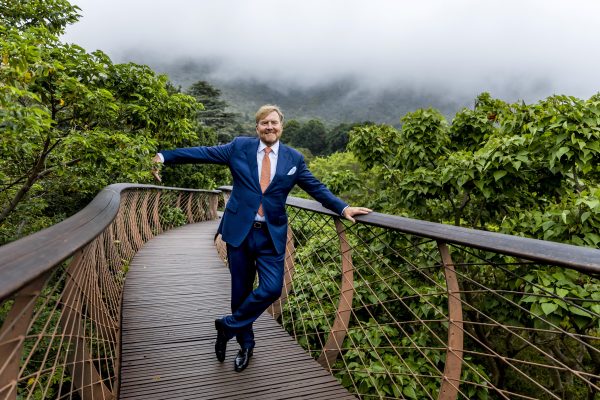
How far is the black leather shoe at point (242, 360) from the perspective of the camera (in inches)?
94.8

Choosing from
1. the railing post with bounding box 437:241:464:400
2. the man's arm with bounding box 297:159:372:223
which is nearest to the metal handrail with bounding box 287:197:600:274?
the railing post with bounding box 437:241:464:400

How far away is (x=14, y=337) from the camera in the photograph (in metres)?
0.89

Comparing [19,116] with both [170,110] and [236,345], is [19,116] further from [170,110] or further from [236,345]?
[170,110]

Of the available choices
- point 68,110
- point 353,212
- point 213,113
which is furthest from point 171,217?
point 213,113

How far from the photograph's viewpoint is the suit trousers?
2.27 m

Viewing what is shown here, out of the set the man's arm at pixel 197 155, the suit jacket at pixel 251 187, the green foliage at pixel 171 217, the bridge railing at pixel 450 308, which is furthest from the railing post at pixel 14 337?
the green foliage at pixel 171 217

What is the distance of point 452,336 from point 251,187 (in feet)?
4.33

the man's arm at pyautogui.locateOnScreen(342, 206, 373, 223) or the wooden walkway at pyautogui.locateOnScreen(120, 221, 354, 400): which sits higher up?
the man's arm at pyautogui.locateOnScreen(342, 206, 373, 223)

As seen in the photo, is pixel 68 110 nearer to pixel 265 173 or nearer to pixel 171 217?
pixel 171 217

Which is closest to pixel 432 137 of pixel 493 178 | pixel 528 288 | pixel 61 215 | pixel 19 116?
pixel 493 178

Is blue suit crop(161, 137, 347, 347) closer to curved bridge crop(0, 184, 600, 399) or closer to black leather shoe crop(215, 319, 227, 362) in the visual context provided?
black leather shoe crop(215, 319, 227, 362)

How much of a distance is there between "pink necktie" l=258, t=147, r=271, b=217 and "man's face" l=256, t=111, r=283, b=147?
0.06m

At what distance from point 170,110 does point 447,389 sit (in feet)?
21.2

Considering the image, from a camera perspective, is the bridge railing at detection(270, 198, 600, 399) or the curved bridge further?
the bridge railing at detection(270, 198, 600, 399)
